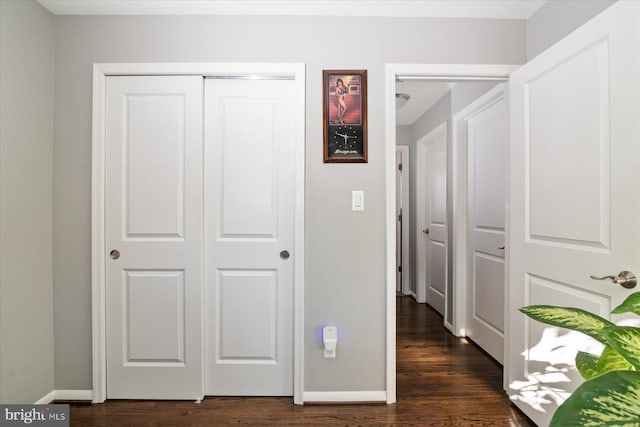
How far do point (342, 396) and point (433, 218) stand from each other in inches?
104

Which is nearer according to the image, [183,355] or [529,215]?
[529,215]

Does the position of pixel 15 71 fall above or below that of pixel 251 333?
above

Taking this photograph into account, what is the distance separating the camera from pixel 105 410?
198 centimetres

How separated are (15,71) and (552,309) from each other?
8.61ft

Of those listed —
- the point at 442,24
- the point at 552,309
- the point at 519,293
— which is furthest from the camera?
the point at 442,24

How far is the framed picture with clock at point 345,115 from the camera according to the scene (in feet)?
6.76

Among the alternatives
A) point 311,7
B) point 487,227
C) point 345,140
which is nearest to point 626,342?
point 345,140

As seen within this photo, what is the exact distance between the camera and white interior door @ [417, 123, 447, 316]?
3770 millimetres

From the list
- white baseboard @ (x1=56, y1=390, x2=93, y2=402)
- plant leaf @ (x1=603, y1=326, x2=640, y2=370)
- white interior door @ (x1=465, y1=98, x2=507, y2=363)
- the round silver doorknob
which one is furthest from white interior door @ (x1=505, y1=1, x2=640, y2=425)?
white baseboard @ (x1=56, y1=390, x2=93, y2=402)

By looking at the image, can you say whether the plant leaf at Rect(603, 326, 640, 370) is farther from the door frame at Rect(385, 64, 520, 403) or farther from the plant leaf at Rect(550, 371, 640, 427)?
the door frame at Rect(385, 64, 520, 403)

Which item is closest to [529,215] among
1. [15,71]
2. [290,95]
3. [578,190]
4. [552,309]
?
[578,190]

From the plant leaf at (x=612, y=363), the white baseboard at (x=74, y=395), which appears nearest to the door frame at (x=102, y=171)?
the white baseboard at (x=74, y=395)

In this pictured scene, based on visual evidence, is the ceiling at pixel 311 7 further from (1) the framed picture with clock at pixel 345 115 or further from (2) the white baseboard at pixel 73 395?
(2) the white baseboard at pixel 73 395

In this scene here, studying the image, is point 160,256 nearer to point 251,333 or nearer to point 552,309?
point 251,333
